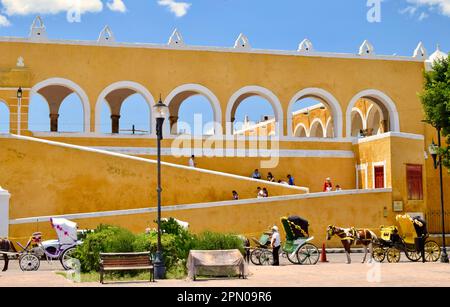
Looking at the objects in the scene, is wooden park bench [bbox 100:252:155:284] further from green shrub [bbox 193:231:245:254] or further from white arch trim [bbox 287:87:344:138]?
white arch trim [bbox 287:87:344:138]

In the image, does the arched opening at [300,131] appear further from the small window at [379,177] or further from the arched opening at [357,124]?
the small window at [379,177]

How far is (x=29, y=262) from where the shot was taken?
18.3 meters

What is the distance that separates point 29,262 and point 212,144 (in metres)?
13.5

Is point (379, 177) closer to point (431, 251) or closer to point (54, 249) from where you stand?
point (431, 251)

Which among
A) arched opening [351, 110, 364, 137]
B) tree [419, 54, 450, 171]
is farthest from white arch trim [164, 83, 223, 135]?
arched opening [351, 110, 364, 137]

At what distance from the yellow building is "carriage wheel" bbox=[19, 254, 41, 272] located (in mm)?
4761

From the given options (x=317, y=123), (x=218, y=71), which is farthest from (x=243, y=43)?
(x=317, y=123)

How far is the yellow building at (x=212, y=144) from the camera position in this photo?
2494cm

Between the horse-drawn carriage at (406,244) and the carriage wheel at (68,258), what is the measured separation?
8.74 metres

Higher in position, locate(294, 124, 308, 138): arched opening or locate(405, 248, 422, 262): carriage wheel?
locate(294, 124, 308, 138): arched opening

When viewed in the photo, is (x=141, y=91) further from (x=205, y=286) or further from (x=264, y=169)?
(x=205, y=286)

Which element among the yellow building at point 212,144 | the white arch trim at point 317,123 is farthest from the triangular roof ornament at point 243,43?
the white arch trim at point 317,123

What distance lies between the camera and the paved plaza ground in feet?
45.7

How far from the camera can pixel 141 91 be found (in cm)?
3084
